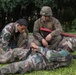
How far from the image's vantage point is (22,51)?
7750mm

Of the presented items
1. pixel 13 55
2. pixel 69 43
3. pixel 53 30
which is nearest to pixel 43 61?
pixel 13 55

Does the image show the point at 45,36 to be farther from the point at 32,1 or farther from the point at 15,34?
the point at 32,1

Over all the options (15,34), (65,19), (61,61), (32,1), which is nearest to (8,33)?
(15,34)

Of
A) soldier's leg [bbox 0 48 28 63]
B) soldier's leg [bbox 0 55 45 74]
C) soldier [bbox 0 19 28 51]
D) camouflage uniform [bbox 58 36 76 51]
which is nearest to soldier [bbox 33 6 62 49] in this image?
camouflage uniform [bbox 58 36 76 51]

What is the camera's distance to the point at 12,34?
7945 millimetres

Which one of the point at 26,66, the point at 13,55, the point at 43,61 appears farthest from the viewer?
the point at 13,55

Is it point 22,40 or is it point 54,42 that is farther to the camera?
point 54,42

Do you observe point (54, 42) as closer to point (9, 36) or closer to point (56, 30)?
point (56, 30)

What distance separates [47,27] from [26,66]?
2153 mm

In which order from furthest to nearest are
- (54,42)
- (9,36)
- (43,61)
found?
1. (54,42)
2. (9,36)
3. (43,61)

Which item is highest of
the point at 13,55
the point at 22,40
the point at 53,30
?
the point at 53,30

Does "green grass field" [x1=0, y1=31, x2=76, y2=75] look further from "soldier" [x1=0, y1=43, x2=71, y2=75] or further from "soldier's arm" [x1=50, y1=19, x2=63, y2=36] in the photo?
"soldier's arm" [x1=50, y1=19, x2=63, y2=36]

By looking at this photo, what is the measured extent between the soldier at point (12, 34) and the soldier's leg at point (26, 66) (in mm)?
1157

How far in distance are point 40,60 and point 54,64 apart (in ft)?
1.05
